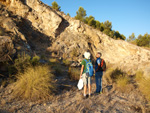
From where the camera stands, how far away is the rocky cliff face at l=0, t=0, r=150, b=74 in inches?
420

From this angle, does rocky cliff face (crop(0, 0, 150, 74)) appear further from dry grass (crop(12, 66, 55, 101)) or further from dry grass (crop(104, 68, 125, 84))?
dry grass (crop(12, 66, 55, 101))

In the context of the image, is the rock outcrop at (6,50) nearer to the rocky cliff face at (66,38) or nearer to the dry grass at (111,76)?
the rocky cliff face at (66,38)

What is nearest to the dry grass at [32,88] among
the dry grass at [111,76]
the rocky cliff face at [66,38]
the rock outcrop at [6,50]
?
the rock outcrop at [6,50]

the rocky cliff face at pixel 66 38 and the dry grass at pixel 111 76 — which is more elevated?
the rocky cliff face at pixel 66 38

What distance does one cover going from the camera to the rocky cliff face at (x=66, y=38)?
420 inches

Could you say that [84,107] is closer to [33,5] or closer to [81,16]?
[33,5]

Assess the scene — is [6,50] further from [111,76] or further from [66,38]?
[66,38]

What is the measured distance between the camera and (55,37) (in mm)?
12195

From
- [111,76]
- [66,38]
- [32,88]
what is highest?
[66,38]

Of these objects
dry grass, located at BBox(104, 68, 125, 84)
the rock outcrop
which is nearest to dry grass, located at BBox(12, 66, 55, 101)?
the rock outcrop

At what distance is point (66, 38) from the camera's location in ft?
40.9

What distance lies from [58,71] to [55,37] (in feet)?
21.9

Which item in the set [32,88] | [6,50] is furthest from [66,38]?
[32,88]

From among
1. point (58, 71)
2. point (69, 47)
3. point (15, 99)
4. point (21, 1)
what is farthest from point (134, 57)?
point (21, 1)
